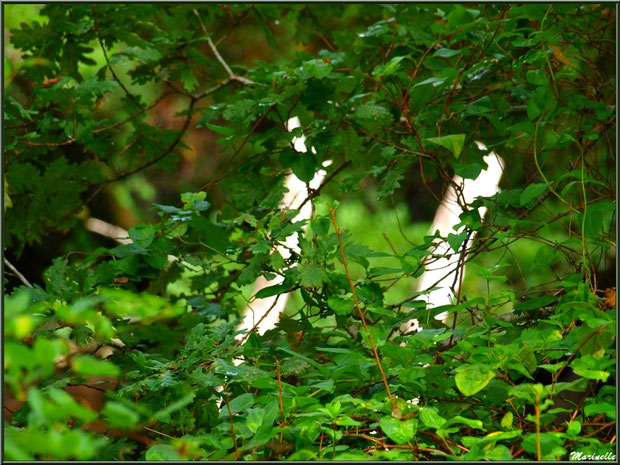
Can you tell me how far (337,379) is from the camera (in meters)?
0.89

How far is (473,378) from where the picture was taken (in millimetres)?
741

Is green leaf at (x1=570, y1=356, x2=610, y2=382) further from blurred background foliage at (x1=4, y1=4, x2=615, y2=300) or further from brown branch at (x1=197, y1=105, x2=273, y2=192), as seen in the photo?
brown branch at (x1=197, y1=105, x2=273, y2=192)

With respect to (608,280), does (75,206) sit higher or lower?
higher

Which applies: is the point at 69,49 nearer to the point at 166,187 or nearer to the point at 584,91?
the point at 584,91

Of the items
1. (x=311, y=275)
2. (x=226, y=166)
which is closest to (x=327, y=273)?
(x=311, y=275)

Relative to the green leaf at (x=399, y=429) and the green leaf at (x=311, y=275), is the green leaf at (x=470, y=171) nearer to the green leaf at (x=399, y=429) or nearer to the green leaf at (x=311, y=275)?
the green leaf at (x=311, y=275)

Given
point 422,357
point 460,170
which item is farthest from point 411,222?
point 422,357

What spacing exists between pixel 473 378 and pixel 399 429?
12cm

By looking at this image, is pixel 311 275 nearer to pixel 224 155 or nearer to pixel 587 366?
pixel 587 366

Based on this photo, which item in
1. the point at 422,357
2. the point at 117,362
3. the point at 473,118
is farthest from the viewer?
the point at 473,118

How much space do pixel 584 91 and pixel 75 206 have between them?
50.8 inches

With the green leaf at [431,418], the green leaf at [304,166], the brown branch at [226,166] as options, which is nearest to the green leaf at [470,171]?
the green leaf at [304,166]

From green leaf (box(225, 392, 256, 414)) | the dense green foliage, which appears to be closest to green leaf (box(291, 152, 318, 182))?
the dense green foliage

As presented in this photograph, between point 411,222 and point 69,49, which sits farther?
point 411,222
